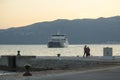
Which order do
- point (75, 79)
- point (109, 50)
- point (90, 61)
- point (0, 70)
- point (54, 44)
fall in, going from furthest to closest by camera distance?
point (54, 44) < point (0, 70) < point (109, 50) < point (90, 61) < point (75, 79)

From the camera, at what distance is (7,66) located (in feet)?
181

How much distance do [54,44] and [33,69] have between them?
126m

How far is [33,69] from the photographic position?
50.9 metres

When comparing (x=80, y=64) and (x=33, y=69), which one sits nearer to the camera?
(x=80, y=64)

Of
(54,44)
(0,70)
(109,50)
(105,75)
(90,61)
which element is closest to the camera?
(105,75)

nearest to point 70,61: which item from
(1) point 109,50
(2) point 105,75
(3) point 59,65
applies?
(3) point 59,65

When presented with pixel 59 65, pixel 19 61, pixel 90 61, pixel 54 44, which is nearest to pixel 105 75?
pixel 90 61

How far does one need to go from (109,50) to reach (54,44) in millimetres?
127065

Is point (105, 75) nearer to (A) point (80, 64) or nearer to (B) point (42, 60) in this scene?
(A) point (80, 64)

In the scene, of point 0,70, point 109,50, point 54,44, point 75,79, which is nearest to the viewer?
point 75,79

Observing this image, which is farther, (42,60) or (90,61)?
→ (42,60)

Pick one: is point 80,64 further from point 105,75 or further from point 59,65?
point 105,75

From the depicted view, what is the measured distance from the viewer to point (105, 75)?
30469mm

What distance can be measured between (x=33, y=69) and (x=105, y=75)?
21.2m
